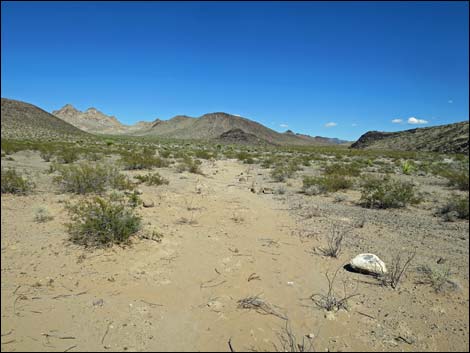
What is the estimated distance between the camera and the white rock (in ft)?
14.1

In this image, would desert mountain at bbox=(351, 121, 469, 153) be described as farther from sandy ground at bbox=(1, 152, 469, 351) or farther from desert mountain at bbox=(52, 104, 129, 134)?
desert mountain at bbox=(52, 104, 129, 134)

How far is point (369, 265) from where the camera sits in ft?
14.3

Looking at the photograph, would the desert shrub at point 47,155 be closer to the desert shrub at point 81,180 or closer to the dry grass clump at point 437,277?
the desert shrub at point 81,180

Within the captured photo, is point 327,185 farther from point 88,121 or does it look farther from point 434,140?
point 88,121

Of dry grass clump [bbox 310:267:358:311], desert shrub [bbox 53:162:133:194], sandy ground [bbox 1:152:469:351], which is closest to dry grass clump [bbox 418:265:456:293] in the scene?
sandy ground [bbox 1:152:469:351]

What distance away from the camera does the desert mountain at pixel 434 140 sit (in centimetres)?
4516

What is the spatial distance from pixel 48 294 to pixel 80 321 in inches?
28.5

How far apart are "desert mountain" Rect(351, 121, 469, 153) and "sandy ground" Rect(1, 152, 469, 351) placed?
40164 mm

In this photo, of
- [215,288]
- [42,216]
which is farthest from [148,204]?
[215,288]

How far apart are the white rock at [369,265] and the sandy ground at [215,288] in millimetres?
147

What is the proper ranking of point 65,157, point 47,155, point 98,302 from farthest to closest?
1. point 47,155
2. point 65,157
3. point 98,302

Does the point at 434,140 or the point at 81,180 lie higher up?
the point at 434,140

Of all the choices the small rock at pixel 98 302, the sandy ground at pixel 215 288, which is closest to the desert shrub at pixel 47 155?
the sandy ground at pixel 215 288

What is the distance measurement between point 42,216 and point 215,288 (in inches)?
153
